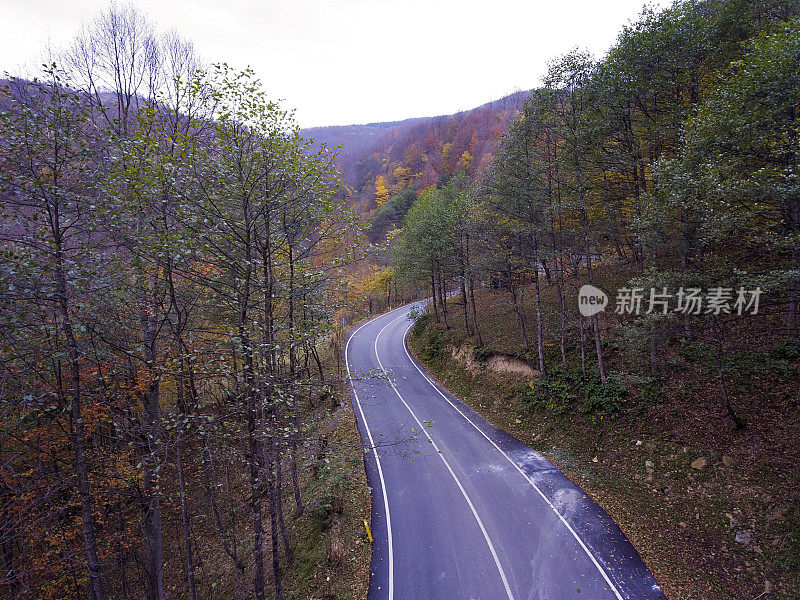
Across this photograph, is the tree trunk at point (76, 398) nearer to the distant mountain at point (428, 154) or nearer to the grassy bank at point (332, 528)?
the grassy bank at point (332, 528)

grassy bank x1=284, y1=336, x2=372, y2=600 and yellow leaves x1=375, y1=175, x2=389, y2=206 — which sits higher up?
yellow leaves x1=375, y1=175, x2=389, y2=206

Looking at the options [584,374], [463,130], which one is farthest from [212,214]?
[463,130]

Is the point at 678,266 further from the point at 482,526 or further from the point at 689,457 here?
the point at 482,526

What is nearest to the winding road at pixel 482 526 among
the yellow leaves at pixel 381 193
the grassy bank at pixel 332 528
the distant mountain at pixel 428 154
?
the grassy bank at pixel 332 528

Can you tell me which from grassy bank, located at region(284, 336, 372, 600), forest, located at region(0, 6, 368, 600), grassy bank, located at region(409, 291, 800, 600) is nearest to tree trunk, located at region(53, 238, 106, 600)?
forest, located at region(0, 6, 368, 600)

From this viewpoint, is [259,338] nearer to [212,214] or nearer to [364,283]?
[212,214]

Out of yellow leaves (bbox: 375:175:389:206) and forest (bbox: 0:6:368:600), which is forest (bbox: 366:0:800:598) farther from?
yellow leaves (bbox: 375:175:389:206)

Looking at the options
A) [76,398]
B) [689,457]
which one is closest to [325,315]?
[76,398]
